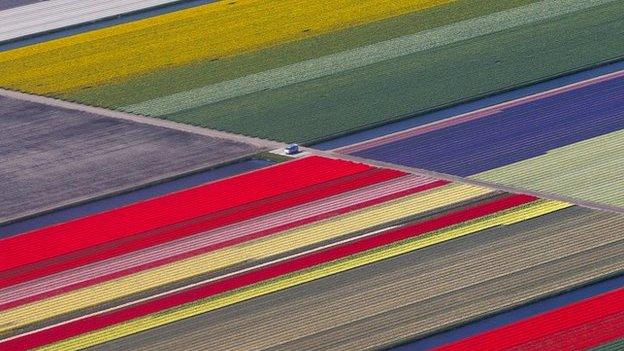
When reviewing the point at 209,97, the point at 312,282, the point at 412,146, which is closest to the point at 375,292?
the point at 312,282

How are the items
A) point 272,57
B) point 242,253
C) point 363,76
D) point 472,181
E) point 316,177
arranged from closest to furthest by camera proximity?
point 242,253, point 472,181, point 316,177, point 363,76, point 272,57

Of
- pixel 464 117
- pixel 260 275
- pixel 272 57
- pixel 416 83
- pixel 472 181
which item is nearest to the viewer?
pixel 260 275

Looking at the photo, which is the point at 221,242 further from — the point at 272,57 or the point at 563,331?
the point at 272,57

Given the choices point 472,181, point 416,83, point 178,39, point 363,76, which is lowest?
point 472,181

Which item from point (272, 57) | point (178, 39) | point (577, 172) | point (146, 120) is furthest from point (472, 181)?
point (178, 39)

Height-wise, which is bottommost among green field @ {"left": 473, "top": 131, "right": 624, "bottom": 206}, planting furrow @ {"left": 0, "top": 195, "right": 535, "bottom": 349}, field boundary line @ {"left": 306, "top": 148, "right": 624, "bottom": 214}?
planting furrow @ {"left": 0, "top": 195, "right": 535, "bottom": 349}

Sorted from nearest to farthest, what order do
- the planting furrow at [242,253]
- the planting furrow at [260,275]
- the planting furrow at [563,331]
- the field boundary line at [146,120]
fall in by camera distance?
1. the planting furrow at [563,331]
2. the planting furrow at [260,275]
3. the planting furrow at [242,253]
4. the field boundary line at [146,120]

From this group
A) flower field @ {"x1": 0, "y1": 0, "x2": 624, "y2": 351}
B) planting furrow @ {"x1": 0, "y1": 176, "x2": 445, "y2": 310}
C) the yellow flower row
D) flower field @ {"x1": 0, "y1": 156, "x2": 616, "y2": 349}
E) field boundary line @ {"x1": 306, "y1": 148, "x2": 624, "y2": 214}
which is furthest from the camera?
the yellow flower row

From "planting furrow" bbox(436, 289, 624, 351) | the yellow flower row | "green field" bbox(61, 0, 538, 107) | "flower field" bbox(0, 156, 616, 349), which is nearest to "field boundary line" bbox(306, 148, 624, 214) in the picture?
"flower field" bbox(0, 156, 616, 349)

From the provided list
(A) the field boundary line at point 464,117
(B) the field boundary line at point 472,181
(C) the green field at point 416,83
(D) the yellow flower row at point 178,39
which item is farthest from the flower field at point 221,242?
(D) the yellow flower row at point 178,39

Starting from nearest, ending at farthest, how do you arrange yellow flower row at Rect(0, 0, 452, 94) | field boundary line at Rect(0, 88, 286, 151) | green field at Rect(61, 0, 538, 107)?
field boundary line at Rect(0, 88, 286, 151), green field at Rect(61, 0, 538, 107), yellow flower row at Rect(0, 0, 452, 94)

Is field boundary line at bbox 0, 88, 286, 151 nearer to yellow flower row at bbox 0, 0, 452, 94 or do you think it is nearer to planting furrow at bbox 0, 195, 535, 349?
yellow flower row at bbox 0, 0, 452, 94

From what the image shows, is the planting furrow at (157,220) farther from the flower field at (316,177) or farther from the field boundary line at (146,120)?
the field boundary line at (146,120)
